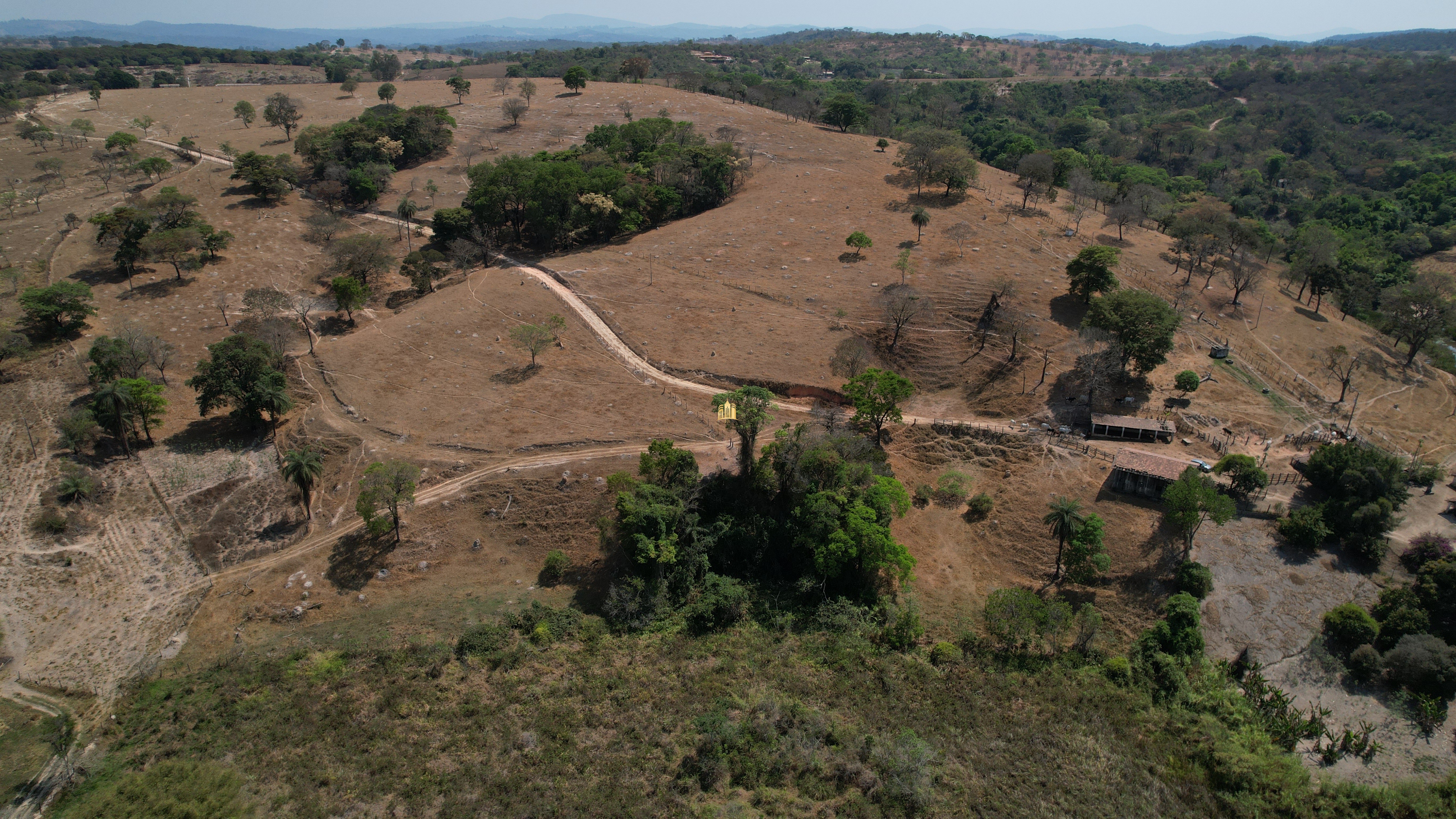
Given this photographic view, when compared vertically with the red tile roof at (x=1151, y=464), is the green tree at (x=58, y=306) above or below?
above

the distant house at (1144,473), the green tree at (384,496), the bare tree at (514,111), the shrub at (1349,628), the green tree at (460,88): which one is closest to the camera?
the shrub at (1349,628)

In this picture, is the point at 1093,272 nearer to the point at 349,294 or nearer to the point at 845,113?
the point at 845,113

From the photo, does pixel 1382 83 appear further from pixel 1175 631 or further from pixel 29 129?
pixel 29 129

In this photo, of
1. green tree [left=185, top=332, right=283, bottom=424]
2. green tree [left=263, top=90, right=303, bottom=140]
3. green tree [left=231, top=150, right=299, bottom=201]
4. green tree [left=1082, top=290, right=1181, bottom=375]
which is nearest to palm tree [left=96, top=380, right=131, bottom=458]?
green tree [left=185, top=332, right=283, bottom=424]

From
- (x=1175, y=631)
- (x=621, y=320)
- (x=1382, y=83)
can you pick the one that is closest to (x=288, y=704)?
(x=621, y=320)

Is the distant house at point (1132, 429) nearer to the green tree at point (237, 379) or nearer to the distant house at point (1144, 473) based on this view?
the distant house at point (1144, 473)

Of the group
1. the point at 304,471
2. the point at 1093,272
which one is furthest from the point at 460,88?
the point at 1093,272

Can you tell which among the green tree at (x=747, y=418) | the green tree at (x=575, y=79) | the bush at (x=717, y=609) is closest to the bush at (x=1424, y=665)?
the bush at (x=717, y=609)
